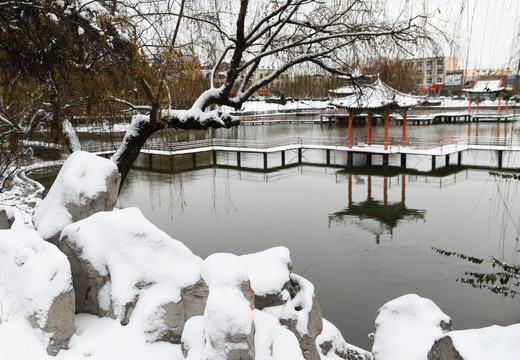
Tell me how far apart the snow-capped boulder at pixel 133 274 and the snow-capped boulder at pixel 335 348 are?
2293 millimetres

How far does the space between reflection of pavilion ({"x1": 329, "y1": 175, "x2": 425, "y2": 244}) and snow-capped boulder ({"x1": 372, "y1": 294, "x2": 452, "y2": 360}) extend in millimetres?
5711

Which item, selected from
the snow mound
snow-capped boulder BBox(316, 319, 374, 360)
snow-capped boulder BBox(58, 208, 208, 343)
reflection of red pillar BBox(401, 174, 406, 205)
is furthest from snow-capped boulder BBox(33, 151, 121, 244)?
reflection of red pillar BBox(401, 174, 406, 205)

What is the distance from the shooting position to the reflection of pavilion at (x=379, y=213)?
38.0 feet

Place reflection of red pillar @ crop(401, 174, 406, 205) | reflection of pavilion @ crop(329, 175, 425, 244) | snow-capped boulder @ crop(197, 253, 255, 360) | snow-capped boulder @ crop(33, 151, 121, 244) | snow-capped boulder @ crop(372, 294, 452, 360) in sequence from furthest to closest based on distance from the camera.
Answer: reflection of red pillar @ crop(401, 174, 406, 205) → reflection of pavilion @ crop(329, 175, 425, 244) → snow-capped boulder @ crop(372, 294, 452, 360) → snow-capped boulder @ crop(33, 151, 121, 244) → snow-capped boulder @ crop(197, 253, 255, 360)

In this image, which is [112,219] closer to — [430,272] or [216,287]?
[216,287]

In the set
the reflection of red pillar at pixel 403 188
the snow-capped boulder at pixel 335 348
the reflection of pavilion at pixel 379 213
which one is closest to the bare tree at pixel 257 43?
the snow-capped boulder at pixel 335 348

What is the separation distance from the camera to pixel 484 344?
8.75ft

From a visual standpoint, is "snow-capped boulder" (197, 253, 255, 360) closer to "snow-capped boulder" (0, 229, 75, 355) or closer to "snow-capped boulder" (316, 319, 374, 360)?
"snow-capped boulder" (0, 229, 75, 355)

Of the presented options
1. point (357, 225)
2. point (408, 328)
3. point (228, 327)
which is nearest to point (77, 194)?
point (228, 327)

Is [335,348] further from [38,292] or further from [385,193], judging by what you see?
[385,193]

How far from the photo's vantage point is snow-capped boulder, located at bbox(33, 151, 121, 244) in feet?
12.6

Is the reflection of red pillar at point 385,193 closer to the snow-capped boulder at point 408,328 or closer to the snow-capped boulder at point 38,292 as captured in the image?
the snow-capped boulder at point 408,328

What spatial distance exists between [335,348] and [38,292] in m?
3.40

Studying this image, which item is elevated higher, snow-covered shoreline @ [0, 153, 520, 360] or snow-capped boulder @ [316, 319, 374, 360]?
snow-covered shoreline @ [0, 153, 520, 360]
